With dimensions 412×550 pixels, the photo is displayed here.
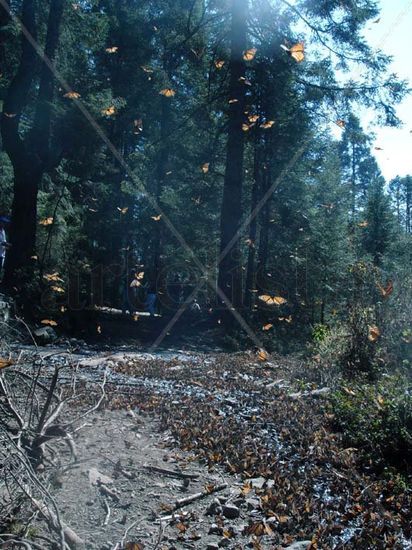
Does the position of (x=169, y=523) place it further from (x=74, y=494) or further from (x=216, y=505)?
(x=74, y=494)

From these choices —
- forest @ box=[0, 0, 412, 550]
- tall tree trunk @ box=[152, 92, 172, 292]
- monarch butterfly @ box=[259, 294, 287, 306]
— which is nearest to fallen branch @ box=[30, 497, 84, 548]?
forest @ box=[0, 0, 412, 550]

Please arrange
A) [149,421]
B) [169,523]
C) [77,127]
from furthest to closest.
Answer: [77,127], [149,421], [169,523]

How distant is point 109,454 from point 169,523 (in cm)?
115

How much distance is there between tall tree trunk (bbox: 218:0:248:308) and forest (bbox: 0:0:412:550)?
0.05 metres

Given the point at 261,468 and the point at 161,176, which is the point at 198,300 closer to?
the point at 161,176

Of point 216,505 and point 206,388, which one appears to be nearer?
point 216,505

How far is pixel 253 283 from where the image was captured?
20.5 metres

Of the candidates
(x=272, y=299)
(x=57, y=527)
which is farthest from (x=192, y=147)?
(x=57, y=527)

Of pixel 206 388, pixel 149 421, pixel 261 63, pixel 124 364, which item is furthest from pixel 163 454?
pixel 261 63

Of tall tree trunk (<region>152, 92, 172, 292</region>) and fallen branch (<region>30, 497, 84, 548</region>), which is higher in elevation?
tall tree trunk (<region>152, 92, 172, 292</region>)

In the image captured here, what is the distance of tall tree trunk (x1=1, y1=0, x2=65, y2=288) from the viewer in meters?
13.0

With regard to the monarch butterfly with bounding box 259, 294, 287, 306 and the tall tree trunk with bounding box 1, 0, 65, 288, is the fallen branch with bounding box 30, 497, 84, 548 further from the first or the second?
the monarch butterfly with bounding box 259, 294, 287, 306

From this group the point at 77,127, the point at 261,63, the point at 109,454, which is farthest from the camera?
the point at 261,63

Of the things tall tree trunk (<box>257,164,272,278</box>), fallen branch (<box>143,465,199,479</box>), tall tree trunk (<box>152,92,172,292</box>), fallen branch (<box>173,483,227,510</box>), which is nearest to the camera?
fallen branch (<box>173,483,227,510</box>)
